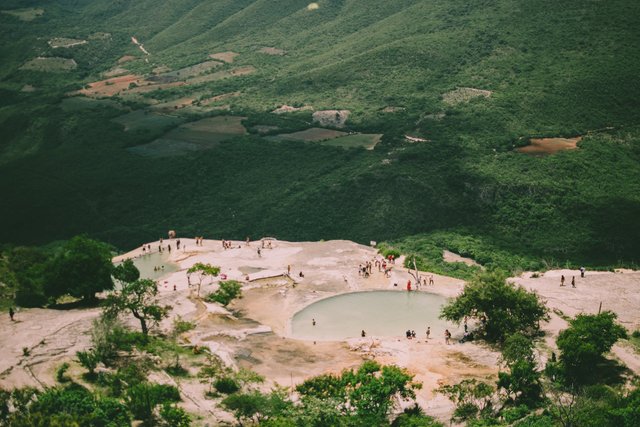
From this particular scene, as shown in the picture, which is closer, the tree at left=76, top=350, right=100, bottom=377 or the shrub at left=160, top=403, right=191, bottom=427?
the shrub at left=160, top=403, right=191, bottom=427

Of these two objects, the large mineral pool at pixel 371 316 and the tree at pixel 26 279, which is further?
the large mineral pool at pixel 371 316

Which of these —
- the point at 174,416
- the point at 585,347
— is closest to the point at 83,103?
the point at 174,416

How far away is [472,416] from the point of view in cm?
4697

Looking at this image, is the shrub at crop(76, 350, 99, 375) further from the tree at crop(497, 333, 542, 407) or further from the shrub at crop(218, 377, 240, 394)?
the tree at crop(497, 333, 542, 407)

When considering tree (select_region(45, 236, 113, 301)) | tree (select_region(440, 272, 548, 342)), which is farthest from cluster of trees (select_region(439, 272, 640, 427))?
tree (select_region(45, 236, 113, 301))

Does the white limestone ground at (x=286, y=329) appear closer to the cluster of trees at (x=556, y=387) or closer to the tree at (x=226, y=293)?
the tree at (x=226, y=293)

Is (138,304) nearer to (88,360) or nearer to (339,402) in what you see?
(88,360)

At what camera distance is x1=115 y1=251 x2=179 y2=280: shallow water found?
7800 cm

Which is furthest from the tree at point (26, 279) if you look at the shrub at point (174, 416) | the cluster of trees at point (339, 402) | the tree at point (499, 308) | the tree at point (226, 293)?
the tree at point (499, 308)

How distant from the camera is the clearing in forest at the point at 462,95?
14838cm

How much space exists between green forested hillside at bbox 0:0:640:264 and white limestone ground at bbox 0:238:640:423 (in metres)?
29.3

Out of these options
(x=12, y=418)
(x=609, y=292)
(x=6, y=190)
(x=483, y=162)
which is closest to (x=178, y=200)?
(x=6, y=190)

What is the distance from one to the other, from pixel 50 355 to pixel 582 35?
133 metres

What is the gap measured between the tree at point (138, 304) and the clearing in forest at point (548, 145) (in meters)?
80.1
